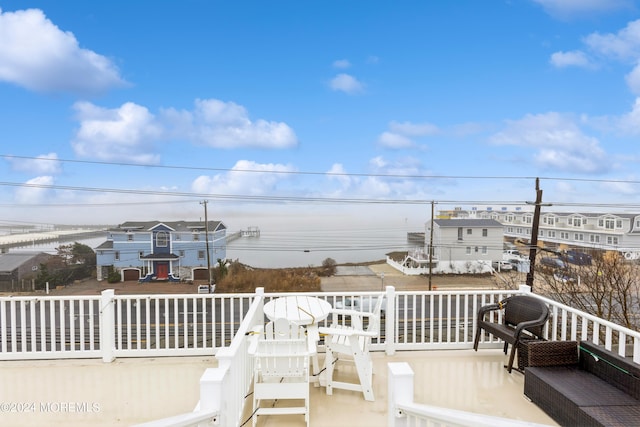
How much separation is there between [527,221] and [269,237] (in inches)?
304

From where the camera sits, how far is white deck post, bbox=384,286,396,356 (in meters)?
3.94

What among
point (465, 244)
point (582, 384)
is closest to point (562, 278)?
point (465, 244)

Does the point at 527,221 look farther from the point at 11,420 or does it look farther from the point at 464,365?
the point at 11,420

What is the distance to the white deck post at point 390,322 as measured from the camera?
3.94 meters

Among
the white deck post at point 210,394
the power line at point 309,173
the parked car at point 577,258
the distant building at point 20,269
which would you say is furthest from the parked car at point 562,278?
the distant building at point 20,269

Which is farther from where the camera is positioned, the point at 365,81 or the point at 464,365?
the point at 365,81

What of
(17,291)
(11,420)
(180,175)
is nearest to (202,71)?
(180,175)

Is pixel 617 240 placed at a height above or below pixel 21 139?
below

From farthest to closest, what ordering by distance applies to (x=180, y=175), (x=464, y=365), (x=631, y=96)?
(x=180, y=175) < (x=631, y=96) < (x=464, y=365)

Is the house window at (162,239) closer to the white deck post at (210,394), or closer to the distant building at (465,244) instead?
the distant building at (465,244)

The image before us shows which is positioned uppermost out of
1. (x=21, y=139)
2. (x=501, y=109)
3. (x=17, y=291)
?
(x=501, y=109)

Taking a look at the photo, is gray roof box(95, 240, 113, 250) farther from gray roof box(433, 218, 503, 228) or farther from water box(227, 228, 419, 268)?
gray roof box(433, 218, 503, 228)

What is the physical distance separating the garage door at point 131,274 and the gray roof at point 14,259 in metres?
2.17

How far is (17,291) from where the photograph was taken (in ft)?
22.8
